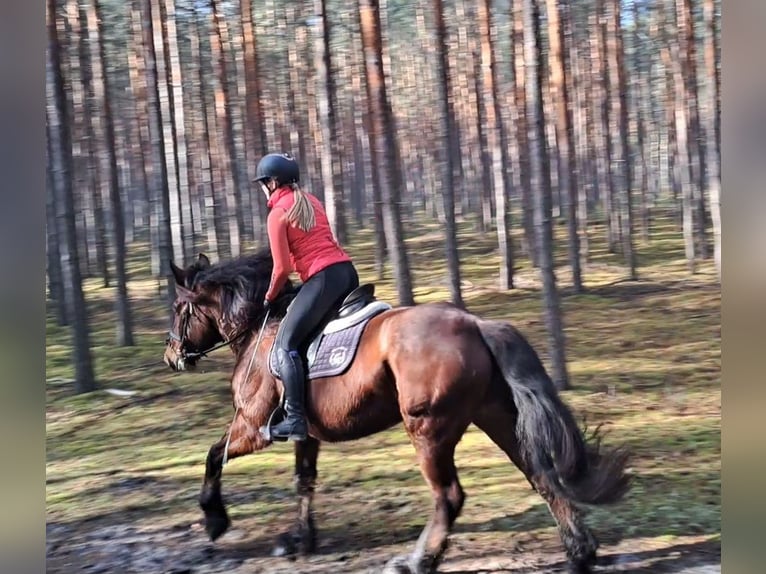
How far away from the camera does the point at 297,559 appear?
416 centimetres

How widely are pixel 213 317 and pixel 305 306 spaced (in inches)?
26.7

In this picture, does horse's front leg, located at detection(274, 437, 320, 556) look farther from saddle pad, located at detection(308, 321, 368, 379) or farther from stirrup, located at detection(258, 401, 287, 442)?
saddle pad, located at detection(308, 321, 368, 379)

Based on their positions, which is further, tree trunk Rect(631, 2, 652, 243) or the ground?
tree trunk Rect(631, 2, 652, 243)

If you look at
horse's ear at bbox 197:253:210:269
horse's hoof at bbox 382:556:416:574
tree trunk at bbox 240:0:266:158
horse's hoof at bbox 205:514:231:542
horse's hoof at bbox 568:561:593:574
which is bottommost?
horse's hoof at bbox 568:561:593:574

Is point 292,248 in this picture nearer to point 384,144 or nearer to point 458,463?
point 384,144

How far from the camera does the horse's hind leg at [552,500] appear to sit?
381 cm

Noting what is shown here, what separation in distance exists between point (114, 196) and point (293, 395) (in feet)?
6.00

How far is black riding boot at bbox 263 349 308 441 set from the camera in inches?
152

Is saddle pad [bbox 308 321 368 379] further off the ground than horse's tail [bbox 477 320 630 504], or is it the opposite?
saddle pad [bbox 308 321 368 379]

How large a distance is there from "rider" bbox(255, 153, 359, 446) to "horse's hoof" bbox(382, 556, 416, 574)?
0.90m

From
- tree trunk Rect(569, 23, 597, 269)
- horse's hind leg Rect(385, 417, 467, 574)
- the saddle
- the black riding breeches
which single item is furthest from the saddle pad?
tree trunk Rect(569, 23, 597, 269)

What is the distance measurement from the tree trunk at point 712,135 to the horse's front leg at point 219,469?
2980mm

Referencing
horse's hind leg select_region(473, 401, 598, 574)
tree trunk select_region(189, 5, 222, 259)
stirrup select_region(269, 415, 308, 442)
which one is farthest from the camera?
tree trunk select_region(189, 5, 222, 259)

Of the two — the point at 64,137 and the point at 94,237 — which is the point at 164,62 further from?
the point at 94,237
